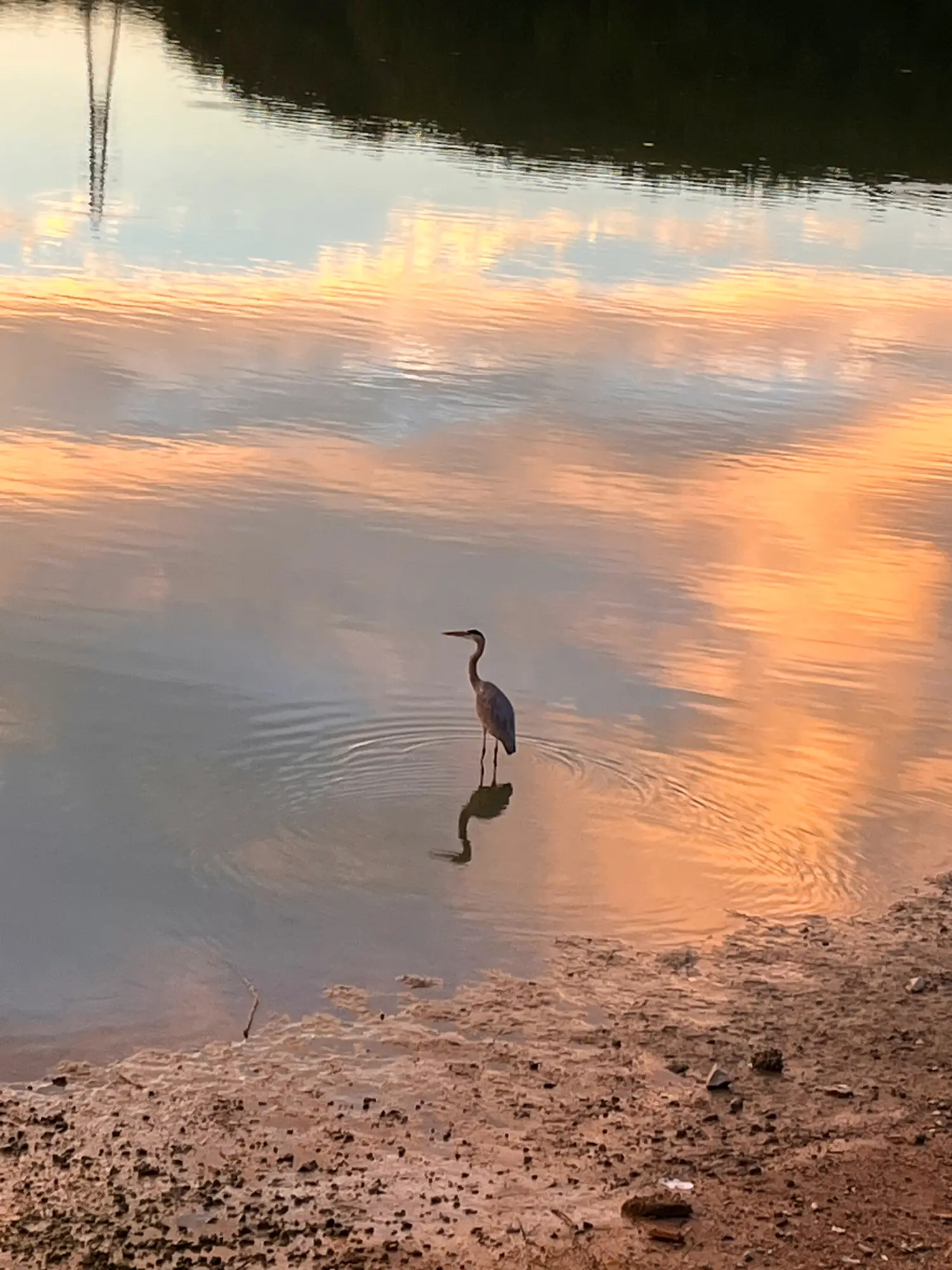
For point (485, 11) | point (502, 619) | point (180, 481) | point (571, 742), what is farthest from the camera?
point (485, 11)

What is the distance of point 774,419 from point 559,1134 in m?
12.9

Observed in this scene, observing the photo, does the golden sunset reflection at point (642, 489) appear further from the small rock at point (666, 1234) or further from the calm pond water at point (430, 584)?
the small rock at point (666, 1234)

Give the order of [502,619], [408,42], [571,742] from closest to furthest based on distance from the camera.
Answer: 1. [571,742]
2. [502,619]
3. [408,42]

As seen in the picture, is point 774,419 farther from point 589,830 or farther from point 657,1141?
point 657,1141

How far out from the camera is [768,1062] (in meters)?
7.12

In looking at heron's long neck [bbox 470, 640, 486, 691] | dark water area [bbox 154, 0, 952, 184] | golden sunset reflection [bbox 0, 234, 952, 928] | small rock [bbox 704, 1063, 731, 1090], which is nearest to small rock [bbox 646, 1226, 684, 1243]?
small rock [bbox 704, 1063, 731, 1090]

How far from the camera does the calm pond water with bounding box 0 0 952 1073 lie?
8.68m

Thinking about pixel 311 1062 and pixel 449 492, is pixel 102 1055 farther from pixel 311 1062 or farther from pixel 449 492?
pixel 449 492

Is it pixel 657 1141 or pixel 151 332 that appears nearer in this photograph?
pixel 657 1141

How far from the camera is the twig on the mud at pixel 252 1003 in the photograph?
7.37 metres

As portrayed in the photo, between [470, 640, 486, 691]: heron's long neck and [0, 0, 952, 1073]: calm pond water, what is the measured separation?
0.26 metres

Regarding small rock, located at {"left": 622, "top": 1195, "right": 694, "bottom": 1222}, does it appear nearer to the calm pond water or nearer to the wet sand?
the wet sand

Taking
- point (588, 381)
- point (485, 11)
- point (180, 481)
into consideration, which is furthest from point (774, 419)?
point (485, 11)

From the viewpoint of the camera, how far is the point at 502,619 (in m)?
12.6
